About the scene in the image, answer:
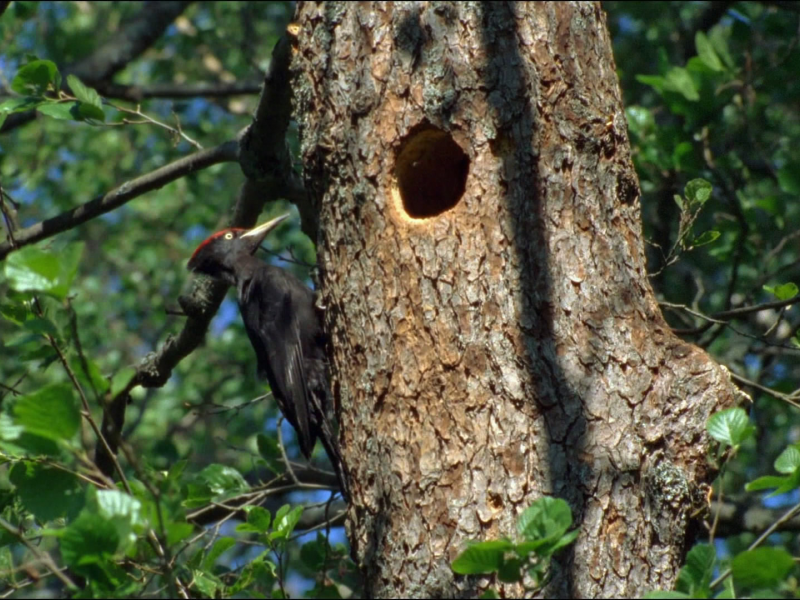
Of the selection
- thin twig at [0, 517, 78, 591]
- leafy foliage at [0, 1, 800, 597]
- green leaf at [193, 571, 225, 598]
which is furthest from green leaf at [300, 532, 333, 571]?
thin twig at [0, 517, 78, 591]

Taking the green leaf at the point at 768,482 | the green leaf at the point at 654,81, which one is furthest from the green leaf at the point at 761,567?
the green leaf at the point at 654,81

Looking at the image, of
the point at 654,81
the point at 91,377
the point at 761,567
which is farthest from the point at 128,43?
the point at 761,567

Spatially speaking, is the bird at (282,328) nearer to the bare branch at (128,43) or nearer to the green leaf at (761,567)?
the bare branch at (128,43)

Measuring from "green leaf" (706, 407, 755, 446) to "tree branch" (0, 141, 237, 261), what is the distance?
2.57 m

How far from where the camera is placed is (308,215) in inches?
168

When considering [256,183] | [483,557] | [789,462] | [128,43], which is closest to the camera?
[483,557]

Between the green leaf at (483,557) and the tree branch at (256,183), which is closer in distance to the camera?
the green leaf at (483,557)

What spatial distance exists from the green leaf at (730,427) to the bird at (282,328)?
200cm

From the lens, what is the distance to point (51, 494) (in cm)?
224

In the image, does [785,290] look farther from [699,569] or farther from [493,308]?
[699,569]

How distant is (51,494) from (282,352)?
248 cm

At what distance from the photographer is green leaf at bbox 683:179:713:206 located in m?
3.35

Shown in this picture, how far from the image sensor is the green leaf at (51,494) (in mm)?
2236

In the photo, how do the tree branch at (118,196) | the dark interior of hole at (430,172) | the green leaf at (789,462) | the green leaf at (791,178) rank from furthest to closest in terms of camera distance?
the green leaf at (791,178)
the tree branch at (118,196)
the dark interior of hole at (430,172)
the green leaf at (789,462)
